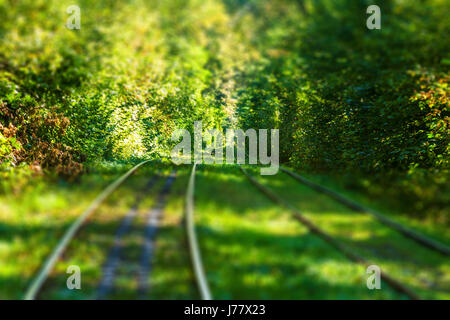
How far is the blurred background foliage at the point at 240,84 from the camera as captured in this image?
10.5 meters

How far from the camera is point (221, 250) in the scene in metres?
5.36

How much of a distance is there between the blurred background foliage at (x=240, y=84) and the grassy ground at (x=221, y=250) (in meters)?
1.91

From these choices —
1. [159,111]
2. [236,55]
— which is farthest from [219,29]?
[159,111]

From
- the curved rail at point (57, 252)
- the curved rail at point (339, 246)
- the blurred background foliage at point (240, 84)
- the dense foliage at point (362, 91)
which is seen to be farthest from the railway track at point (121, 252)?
the dense foliage at point (362, 91)

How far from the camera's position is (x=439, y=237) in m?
6.15

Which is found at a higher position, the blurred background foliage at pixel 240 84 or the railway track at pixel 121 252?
the blurred background foliage at pixel 240 84

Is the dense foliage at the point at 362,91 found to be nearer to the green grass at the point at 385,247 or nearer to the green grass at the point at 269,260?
the green grass at the point at 385,247

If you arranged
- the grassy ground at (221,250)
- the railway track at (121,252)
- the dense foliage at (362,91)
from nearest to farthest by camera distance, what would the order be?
1. the railway track at (121,252)
2. the grassy ground at (221,250)
3. the dense foliage at (362,91)

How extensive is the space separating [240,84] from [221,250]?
1221cm

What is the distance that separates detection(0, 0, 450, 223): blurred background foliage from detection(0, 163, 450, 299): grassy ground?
1914 mm

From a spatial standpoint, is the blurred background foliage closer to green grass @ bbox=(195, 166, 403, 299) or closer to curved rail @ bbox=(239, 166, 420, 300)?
curved rail @ bbox=(239, 166, 420, 300)

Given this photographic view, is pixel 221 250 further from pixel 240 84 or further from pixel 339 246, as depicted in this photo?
pixel 240 84

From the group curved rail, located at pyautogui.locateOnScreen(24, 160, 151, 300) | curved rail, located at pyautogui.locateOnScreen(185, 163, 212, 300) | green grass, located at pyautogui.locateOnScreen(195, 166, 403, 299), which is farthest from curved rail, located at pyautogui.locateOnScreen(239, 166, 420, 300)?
curved rail, located at pyautogui.locateOnScreen(24, 160, 151, 300)
